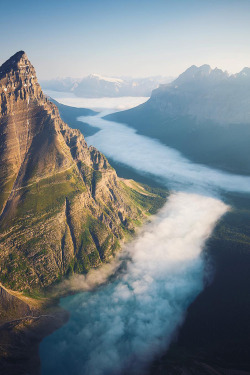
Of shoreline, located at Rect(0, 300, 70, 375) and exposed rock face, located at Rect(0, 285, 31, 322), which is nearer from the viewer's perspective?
shoreline, located at Rect(0, 300, 70, 375)

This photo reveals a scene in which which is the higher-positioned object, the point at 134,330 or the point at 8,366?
the point at 8,366

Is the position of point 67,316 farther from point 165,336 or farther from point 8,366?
point 165,336

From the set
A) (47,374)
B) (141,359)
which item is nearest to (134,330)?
(141,359)

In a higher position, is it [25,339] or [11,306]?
[11,306]

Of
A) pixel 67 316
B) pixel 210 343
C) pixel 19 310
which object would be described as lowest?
pixel 210 343

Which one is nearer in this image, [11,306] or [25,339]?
[25,339]

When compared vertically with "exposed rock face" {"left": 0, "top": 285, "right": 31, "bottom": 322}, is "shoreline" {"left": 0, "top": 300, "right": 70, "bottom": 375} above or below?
below

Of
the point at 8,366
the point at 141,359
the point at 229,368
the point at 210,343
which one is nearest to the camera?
the point at 8,366

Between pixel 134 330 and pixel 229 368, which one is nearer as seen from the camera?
pixel 229 368

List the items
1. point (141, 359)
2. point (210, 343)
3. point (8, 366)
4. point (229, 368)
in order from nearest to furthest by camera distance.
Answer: point (8, 366) < point (229, 368) < point (141, 359) < point (210, 343)

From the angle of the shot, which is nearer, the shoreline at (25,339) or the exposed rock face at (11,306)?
the shoreline at (25,339)

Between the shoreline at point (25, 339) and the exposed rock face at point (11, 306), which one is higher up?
the exposed rock face at point (11, 306)
